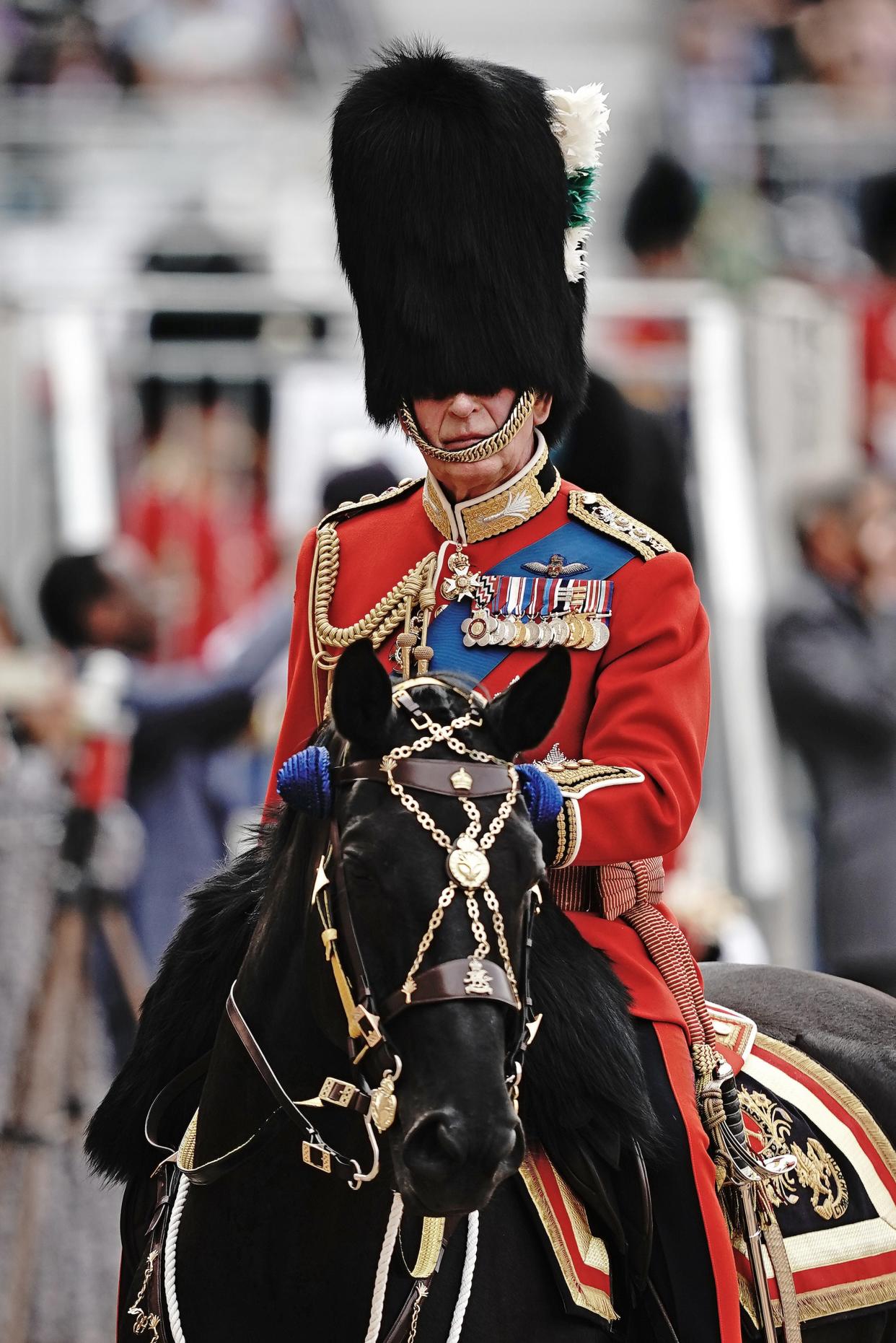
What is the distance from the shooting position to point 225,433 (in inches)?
428

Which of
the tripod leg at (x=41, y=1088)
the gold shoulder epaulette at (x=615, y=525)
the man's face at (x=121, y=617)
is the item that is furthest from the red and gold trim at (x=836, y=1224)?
the man's face at (x=121, y=617)

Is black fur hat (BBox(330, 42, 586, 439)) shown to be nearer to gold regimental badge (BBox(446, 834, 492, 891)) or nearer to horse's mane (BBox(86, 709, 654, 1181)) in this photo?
horse's mane (BBox(86, 709, 654, 1181))

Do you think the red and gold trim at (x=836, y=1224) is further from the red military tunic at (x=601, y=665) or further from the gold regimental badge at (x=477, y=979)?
the gold regimental badge at (x=477, y=979)

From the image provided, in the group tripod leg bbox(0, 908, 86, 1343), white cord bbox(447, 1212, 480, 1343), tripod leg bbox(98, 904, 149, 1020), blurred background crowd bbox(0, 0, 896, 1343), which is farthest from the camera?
blurred background crowd bbox(0, 0, 896, 1343)

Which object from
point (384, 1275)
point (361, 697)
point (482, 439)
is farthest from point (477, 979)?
point (482, 439)

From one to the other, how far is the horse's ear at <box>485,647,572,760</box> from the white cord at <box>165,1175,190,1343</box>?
902 millimetres

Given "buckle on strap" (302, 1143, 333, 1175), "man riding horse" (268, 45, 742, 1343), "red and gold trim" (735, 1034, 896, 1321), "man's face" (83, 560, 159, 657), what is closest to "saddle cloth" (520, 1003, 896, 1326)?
"red and gold trim" (735, 1034, 896, 1321)

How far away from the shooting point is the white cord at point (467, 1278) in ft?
10.5

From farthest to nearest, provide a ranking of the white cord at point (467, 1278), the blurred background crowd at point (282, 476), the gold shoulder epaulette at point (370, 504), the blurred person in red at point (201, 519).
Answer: the blurred person in red at point (201, 519) < the blurred background crowd at point (282, 476) < the gold shoulder epaulette at point (370, 504) < the white cord at point (467, 1278)

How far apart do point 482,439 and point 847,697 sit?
Result: 16.8 feet

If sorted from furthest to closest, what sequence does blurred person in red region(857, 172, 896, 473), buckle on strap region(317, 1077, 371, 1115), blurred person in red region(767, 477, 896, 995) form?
blurred person in red region(857, 172, 896, 473), blurred person in red region(767, 477, 896, 995), buckle on strap region(317, 1077, 371, 1115)

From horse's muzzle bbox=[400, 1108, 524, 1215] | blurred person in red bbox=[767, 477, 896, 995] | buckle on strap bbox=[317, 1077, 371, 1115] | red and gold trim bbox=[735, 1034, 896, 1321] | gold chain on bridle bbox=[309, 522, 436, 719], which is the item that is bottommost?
blurred person in red bbox=[767, 477, 896, 995]

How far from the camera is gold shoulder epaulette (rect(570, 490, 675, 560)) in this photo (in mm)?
3586

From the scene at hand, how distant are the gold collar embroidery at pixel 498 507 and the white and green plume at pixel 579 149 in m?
0.37
